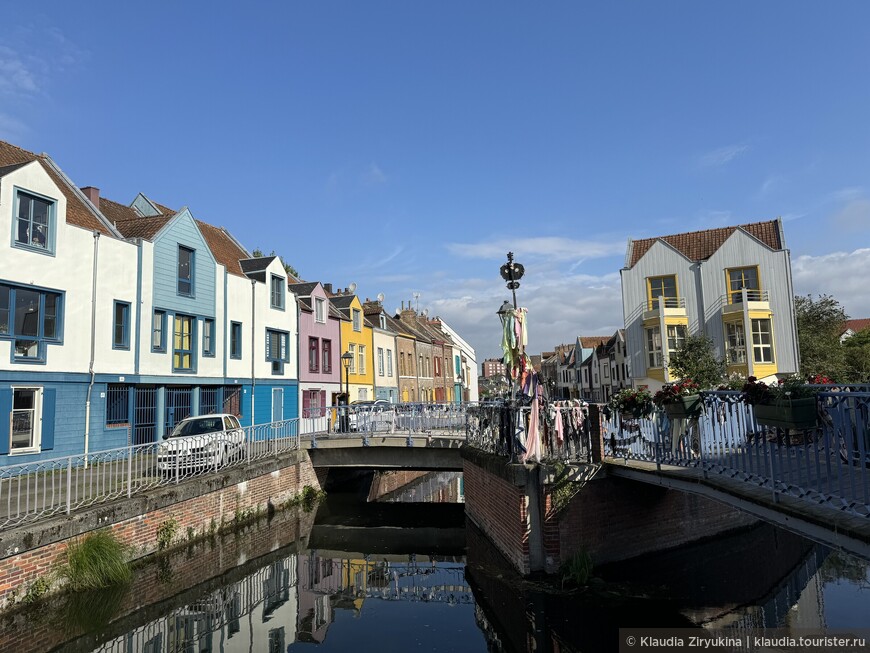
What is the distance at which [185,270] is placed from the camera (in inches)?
891

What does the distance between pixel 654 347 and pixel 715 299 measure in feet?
13.3

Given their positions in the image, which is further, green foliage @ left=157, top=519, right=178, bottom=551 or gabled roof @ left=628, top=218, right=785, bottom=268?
gabled roof @ left=628, top=218, right=785, bottom=268

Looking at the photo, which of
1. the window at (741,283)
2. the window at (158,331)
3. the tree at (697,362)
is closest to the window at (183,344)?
the window at (158,331)

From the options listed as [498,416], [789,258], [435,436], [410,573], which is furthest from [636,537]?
[789,258]

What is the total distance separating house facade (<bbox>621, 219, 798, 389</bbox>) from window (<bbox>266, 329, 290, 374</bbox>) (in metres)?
18.9

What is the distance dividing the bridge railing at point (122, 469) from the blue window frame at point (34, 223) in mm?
6212

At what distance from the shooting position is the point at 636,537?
11492mm

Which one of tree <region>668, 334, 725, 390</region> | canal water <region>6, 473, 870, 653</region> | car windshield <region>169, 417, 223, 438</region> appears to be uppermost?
tree <region>668, 334, 725, 390</region>

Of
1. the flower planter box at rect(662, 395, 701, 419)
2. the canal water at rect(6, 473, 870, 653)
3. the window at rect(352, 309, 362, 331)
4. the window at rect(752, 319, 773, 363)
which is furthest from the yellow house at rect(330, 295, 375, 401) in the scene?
the flower planter box at rect(662, 395, 701, 419)

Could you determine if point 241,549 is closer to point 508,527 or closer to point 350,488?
point 508,527

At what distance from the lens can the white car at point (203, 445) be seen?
13742mm

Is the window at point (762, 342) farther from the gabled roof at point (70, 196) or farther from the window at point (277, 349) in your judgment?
the gabled roof at point (70, 196)

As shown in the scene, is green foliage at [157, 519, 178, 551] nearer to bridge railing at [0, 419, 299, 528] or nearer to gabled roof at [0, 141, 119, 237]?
bridge railing at [0, 419, 299, 528]

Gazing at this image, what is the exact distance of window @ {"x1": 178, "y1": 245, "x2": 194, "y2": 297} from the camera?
2220 cm
